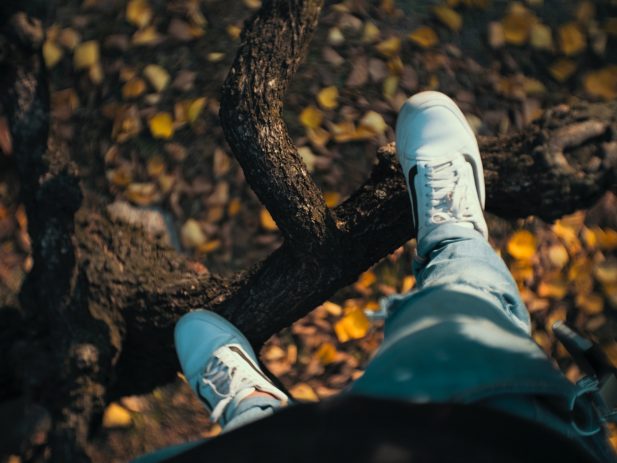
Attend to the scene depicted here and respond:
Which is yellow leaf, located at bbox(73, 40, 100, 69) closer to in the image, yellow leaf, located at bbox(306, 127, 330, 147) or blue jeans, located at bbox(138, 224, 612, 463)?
yellow leaf, located at bbox(306, 127, 330, 147)

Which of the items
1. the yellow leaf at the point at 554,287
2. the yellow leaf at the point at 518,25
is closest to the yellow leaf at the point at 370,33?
the yellow leaf at the point at 518,25

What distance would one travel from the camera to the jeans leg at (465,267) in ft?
3.51

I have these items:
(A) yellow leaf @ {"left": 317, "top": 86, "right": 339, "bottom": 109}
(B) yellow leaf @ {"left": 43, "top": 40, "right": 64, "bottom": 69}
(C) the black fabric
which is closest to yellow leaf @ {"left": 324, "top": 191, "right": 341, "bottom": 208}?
(A) yellow leaf @ {"left": 317, "top": 86, "right": 339, "bottom": 109}

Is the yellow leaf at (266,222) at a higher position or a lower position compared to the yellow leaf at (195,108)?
lower

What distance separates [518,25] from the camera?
5.70ft

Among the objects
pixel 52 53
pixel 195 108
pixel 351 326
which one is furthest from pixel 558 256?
pixel 52 53

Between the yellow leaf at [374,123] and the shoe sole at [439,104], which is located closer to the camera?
the shoe sole at [439,104]

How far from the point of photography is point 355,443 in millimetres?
580

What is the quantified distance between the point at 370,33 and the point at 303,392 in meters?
1.12

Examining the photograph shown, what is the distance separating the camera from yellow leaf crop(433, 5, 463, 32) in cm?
175

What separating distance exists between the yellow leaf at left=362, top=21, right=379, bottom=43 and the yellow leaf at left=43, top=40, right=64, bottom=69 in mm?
951

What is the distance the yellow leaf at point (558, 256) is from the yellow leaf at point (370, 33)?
841mm

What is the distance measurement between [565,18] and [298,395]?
1403 mm

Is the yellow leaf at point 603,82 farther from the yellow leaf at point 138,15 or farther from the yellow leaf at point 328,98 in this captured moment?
the yellow leaf at point 138,15
